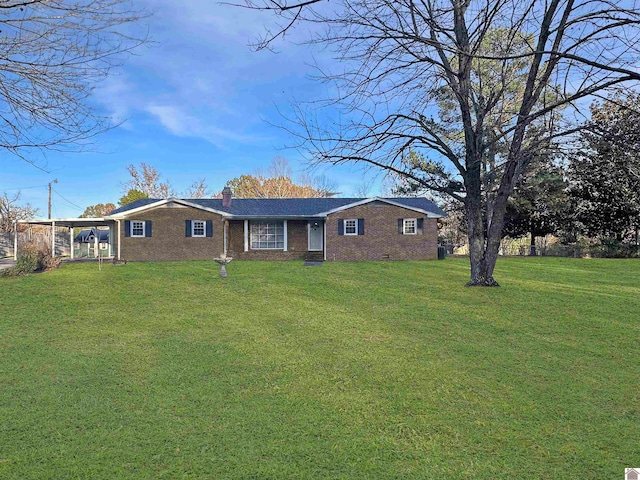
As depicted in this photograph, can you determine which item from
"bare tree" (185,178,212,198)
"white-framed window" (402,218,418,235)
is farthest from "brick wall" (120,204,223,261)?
"bare tree" (185,178,212,198)

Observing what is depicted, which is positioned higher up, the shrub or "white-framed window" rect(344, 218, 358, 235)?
"white-framed window" rect(344, 218, 358, 235)

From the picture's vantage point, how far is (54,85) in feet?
17.1

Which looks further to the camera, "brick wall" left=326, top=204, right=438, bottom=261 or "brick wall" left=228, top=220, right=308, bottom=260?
"brick wall" left=228, top=220, right=308, bottom=260

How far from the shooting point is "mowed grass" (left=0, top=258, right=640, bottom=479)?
331cm

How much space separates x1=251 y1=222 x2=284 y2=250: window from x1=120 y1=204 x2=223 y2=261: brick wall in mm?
2946

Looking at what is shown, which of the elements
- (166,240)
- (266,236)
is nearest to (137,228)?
(166,240)

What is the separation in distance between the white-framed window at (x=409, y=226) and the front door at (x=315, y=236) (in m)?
4.89

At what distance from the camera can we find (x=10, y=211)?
37906 mm

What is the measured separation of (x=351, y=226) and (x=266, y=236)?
5.21 meters

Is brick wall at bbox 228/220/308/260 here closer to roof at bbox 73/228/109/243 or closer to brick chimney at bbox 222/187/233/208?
brick chimney at bbox 222/187/233/208

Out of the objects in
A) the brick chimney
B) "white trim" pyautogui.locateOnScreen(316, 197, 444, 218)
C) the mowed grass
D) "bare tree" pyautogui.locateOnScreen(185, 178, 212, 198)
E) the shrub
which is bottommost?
the mowed grass

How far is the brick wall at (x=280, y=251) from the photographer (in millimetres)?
24406

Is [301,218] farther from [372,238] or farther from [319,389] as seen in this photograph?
[319,389]

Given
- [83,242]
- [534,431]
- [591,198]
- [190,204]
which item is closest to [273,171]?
[83,242]
